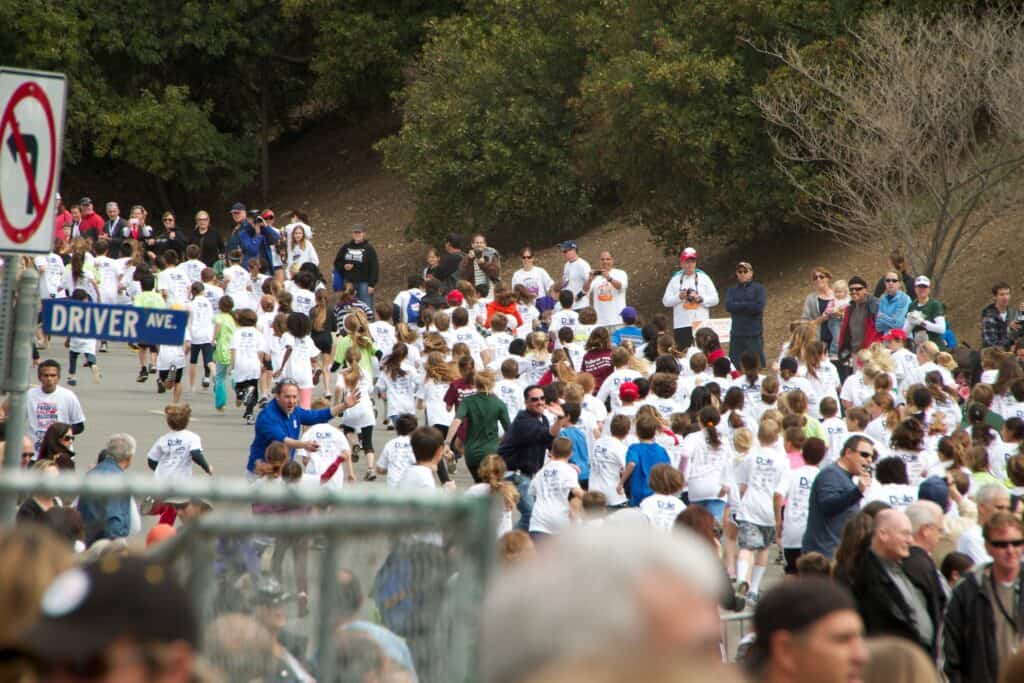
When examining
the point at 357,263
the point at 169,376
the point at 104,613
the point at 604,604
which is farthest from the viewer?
the point at 357,263

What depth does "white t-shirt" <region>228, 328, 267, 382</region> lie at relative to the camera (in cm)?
1997

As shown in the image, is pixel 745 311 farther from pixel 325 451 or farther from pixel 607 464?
pixel 325 451

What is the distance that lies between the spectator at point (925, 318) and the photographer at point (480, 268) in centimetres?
811

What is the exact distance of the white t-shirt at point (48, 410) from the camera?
1444 cm

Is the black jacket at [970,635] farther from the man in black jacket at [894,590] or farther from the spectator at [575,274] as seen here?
the spectator at [575,274]

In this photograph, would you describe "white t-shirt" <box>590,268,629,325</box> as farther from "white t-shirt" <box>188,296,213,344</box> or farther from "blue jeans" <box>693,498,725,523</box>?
"blue jeans" <box>693,498,725,523</box>

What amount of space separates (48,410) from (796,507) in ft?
22.8

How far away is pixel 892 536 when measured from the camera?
752cm

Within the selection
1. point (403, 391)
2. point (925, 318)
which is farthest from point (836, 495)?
point (925, 318)

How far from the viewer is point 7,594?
2.79 metres

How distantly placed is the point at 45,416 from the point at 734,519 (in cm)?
637

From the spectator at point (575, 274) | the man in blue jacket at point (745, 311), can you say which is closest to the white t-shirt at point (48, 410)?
the man in blue jacket at point (745, 311)

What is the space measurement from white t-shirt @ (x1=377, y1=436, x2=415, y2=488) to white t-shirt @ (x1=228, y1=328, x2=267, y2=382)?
7.08m

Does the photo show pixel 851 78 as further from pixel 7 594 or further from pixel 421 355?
pixel 7 594
